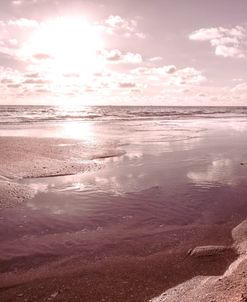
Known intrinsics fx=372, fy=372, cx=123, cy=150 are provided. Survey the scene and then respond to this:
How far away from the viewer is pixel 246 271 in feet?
20.2

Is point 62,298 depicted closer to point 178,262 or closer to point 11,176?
point 178,262

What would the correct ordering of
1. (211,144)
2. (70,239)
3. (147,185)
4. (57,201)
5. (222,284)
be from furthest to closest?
1. (211,144)
2. (147,185)
3. (57,201)
4. (70,239)
5. (222,284)

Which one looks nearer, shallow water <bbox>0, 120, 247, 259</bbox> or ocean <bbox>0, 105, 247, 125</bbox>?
shallow water <bbox>0, 120, 247, 259</bbox>

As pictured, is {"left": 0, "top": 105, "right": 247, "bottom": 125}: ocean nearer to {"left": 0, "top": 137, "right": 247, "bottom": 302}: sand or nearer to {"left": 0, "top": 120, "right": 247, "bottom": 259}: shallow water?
{"left": 0, "top": 120, "right": 247, "bottom": 259}: shallow water

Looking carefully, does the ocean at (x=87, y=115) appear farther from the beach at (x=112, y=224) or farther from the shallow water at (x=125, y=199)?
the shallow water at (x=125, y=199)

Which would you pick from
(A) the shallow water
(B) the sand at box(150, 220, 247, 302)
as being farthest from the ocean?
(B) the sand at box(150, 220, 247, 302)

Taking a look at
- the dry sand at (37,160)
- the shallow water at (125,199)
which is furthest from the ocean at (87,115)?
the shallow water at (125,199)

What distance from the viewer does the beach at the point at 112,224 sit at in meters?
6.91

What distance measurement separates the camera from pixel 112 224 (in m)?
9.84

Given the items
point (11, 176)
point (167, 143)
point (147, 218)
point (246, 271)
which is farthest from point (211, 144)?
point (246, 271)

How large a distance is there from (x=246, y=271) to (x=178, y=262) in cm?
175

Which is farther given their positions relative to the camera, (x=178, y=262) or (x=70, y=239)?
(x=70, y=239)

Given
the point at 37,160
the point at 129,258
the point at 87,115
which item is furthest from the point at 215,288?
the point at 87,115

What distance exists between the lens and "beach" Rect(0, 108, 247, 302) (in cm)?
691
